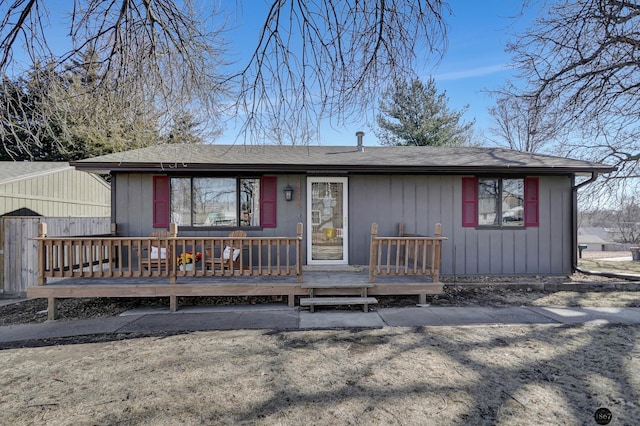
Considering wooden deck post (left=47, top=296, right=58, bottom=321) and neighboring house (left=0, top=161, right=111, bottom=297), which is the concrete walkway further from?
neighboring house (left=0, top=161, right=111, bottom=297)

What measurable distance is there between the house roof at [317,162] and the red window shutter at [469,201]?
1.08ft

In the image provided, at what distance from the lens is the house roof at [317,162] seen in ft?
21.2

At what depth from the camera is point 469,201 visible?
735cm

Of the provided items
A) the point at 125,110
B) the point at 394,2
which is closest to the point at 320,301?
the point at 125,110

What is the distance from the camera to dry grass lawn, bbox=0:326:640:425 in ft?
8.00

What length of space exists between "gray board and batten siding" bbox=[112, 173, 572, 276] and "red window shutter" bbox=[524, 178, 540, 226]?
12 centimetres

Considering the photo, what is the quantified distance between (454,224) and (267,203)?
14.1 ft

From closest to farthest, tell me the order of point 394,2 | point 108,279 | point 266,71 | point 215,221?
point 394,2, point 266,71, point 108,279, point 215,221

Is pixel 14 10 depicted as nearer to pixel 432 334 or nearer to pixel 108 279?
pixel 108 279

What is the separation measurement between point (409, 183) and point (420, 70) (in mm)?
4333

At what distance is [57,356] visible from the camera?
3596 mm

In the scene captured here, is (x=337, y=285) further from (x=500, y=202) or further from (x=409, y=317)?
(x=500, y=202)

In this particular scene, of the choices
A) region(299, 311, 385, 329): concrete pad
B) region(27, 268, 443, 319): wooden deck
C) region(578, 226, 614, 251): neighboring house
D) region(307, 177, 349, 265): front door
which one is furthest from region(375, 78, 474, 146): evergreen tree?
region(578, 226, 614, 251): neighboring house

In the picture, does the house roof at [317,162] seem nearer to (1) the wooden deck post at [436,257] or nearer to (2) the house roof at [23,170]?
(1) the wooden deck post at [436,257]
